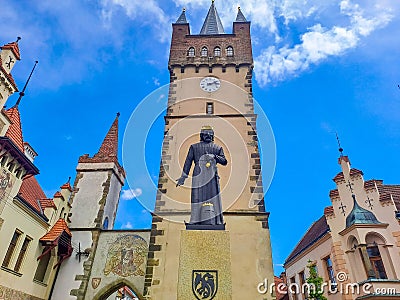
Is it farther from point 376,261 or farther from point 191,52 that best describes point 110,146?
point 376,261

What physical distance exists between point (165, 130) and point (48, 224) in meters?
8.30

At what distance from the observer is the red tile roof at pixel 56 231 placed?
1582 cm

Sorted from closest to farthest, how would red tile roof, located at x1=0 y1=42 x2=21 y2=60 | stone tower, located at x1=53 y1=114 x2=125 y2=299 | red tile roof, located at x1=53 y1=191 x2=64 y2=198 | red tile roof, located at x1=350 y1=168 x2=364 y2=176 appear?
red tile roof, located at x1=0 y1=42 x2=21 y2=60 < red tile roof, located at x1=350 y1=168 x2=364 y2=176 < stone tower, located at x1=53 y1=114 x2=125 y2=299 < red tile roof, located at x1=53 y1=191 x2=64 y2=198

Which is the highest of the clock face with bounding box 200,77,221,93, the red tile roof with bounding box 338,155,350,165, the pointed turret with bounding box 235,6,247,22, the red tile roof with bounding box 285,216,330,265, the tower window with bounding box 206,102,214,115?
the pointed turret with bounding box 235,6,247,22

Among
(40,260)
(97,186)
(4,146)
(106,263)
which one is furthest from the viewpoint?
(97,186)

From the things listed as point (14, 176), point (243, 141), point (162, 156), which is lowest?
point (14, 176)

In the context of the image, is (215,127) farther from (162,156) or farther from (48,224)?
(48,224)

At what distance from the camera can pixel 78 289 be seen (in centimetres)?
1616

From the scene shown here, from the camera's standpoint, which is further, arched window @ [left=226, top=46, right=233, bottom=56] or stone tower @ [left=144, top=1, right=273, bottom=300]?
arched window @ [left=226, top=46, right=233, bottom=56]

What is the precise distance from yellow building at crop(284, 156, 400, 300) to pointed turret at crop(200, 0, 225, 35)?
15463 millimetres

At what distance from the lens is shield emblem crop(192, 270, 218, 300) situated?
18.1 feet

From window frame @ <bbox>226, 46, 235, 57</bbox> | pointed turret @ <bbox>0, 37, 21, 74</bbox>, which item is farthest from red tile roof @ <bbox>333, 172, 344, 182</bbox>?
pointed turret @ <bbox>0, 37, 21, 74</bbox>

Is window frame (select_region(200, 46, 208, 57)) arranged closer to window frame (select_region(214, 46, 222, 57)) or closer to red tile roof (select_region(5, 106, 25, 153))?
window frame (select_region(214, 46, 222, 57))

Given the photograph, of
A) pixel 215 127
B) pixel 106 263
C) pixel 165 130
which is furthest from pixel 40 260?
pixel 215 127
